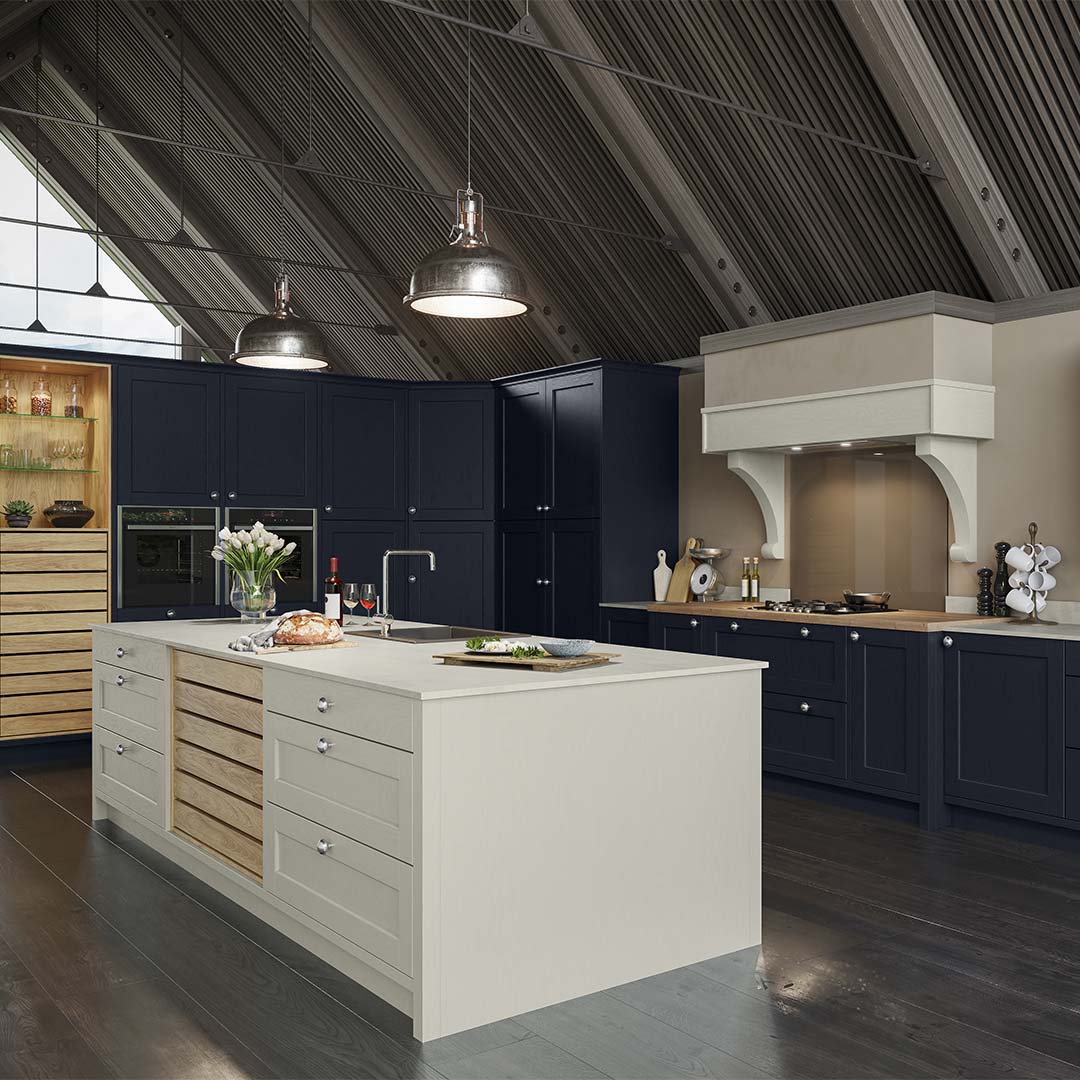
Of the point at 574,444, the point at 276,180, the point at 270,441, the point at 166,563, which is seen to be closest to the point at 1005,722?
the point at 574,444

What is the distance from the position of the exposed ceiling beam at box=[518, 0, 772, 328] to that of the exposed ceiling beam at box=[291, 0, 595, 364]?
1214mm

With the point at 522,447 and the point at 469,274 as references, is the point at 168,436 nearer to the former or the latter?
the point at 522,447

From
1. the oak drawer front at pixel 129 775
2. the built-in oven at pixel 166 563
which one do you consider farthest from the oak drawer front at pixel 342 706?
the built-in oven at pixel 166 563

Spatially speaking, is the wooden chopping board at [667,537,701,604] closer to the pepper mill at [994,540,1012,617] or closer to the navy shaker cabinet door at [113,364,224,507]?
the pepper mill at [994,540,1012,617]

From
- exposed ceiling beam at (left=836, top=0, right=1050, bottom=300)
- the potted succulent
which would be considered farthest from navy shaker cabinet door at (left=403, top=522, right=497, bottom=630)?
exposed ceiling beam at (left=836, top=0, right=1050, bottom=300)

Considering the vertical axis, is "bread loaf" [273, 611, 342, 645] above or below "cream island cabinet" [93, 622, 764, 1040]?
above

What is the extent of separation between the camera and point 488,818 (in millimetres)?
2939

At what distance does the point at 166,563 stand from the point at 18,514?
876mm

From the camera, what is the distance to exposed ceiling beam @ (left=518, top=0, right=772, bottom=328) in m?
5.99

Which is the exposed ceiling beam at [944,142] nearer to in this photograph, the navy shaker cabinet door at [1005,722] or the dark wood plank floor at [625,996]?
the navy shaker cabinet door at [1005,722]

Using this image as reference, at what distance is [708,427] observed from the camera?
646 cm

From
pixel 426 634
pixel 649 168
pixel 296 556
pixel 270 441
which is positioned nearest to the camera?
pixel 426 634

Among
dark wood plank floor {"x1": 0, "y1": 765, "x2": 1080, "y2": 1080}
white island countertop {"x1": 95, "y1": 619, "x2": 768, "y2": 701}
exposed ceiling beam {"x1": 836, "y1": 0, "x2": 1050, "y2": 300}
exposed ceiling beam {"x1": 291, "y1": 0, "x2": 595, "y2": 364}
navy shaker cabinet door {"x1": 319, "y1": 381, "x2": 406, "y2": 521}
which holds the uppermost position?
exposed ceiling beam {"x1": 291, "y1": 0, "x2": 595, "y2": 364}

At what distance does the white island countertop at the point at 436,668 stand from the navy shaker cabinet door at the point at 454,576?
3.56m
